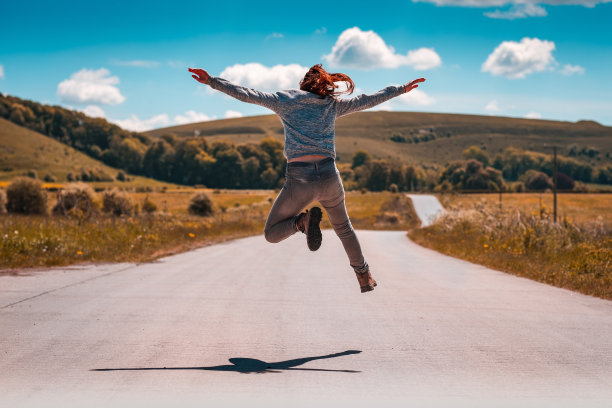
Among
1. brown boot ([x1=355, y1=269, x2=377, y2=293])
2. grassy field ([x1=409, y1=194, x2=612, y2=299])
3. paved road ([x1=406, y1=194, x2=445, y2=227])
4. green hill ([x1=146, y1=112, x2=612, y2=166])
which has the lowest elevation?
paved road ([x1=406, y1=194, x2=445, y2=227])

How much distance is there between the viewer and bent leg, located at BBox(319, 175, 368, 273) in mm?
5672

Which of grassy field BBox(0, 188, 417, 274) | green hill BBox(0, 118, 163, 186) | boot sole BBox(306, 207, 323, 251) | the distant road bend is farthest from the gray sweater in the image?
green hill BBox(0, 118, 163, 186)

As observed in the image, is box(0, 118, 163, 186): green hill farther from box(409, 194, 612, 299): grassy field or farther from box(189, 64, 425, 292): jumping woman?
box(189, 64, 425, 292): jumping woman

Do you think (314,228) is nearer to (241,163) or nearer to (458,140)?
(241,163)

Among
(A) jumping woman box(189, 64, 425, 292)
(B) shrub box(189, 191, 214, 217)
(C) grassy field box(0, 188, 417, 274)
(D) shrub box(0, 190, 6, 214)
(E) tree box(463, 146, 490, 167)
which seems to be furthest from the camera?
(E) tree box(463, 146, 490, 167)

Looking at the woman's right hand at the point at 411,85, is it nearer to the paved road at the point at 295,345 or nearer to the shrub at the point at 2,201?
the paved road at the point at 295,345

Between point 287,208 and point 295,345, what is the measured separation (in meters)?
1.23

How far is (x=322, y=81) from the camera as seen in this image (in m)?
5.76

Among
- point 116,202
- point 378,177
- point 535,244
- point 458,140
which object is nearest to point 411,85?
point 535,244

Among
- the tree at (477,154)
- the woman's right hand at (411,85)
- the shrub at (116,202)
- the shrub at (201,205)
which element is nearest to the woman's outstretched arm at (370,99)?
the woman's right hand at (411,85)

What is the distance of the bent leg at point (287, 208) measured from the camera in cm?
567

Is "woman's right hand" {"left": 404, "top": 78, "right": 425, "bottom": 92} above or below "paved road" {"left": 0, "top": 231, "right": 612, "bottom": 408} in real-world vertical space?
above

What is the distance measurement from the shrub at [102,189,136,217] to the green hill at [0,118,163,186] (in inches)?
3149

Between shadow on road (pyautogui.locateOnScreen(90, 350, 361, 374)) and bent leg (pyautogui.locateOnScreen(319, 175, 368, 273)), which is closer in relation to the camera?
shadow on road (pyautogui.locateOnScreen(90, 350, 361, 374))
